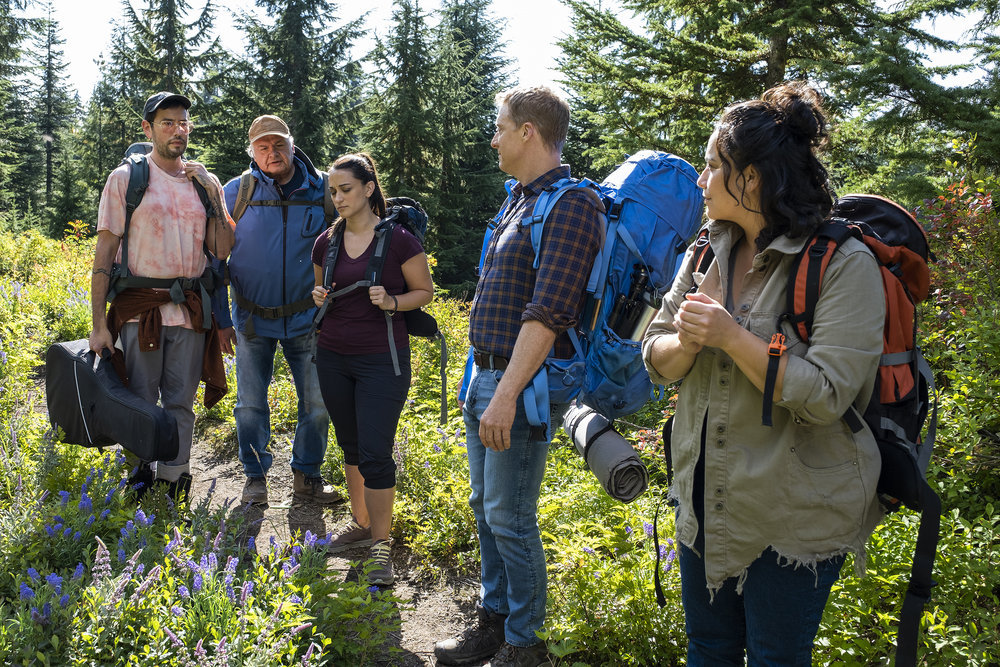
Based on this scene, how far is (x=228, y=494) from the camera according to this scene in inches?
200

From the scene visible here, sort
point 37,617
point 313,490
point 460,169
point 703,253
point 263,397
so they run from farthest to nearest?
point 460,169 → point 313,490 → point 263,397 → point 37,617 → point 703,253

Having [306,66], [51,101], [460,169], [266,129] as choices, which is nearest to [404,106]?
[460,169]

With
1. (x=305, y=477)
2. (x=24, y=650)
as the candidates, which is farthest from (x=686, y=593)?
(x=305, y=477)

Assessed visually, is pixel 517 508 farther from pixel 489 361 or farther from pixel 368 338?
pixel 368 338

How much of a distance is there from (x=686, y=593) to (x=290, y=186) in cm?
368

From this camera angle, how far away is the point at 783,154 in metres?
1.77

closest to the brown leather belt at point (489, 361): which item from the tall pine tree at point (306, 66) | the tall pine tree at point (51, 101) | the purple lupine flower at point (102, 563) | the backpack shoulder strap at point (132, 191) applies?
the purple lupine flower at point (102, 563)

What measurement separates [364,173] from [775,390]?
285 cm

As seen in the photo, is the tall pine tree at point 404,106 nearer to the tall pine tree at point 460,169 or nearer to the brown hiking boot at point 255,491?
the tall pine tree at point 460,169

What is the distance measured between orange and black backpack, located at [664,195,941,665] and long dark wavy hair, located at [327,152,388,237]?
2714mm

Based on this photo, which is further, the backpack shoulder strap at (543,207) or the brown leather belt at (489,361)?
the brown leather belt at (489,361)

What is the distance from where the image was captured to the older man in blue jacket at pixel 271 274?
4578 mm

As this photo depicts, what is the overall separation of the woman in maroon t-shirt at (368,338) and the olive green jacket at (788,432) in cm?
215

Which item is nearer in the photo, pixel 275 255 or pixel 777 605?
pixel 777 605
